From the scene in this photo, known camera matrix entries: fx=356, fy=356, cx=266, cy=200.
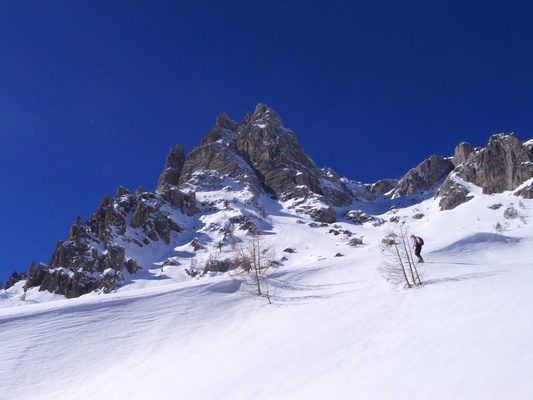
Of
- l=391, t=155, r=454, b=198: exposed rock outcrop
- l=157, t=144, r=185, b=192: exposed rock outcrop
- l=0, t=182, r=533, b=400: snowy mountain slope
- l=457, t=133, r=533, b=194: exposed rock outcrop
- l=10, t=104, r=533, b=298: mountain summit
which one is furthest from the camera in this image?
l=391, t=155, r=454, b=198: exposed rock outcrop

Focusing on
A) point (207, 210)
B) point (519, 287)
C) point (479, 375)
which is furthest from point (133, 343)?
point (207, 210)

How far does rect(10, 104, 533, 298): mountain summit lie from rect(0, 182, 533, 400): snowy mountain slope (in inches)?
2314

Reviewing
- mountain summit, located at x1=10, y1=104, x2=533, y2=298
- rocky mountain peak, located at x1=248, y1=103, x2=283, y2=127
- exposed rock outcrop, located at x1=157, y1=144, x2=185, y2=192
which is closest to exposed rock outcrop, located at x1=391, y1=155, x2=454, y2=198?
mountain summit, located at x1=10, y1=104, x2=533, y2=298

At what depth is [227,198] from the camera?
420 ft

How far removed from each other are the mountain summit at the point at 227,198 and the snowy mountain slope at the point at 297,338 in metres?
58.8

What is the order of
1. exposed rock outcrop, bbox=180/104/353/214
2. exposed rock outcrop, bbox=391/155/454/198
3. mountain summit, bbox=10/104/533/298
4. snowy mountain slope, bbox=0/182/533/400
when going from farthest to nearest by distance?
1. exposed rock outcrop, bbox=391/155/454/198
2. exposed rock outcrop, bbox=180/104/353/214
3. mountain summit, bbox=10/104/533/298
4. snowy mountain slope, bbox=0/182/533/400

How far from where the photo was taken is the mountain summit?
83531mm

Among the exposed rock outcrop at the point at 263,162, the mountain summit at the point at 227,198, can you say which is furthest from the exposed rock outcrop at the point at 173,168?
the exposed rock outcrop at the point at 263,162

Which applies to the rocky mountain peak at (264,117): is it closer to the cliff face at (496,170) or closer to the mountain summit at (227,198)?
the mountain summit at (227,198)

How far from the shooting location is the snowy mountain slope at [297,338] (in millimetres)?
7215

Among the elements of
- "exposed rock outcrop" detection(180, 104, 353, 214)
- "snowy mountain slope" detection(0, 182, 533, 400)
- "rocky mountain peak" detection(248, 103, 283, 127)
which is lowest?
"snowy mountain slope" detection(0, 182, 533, 400)

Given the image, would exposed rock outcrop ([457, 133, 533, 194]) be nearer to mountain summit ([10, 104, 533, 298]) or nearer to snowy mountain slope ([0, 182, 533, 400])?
mountain summit ([10, 104, 533, 298])

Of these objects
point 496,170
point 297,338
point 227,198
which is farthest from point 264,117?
point 297,338

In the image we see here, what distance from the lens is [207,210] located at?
121 m
